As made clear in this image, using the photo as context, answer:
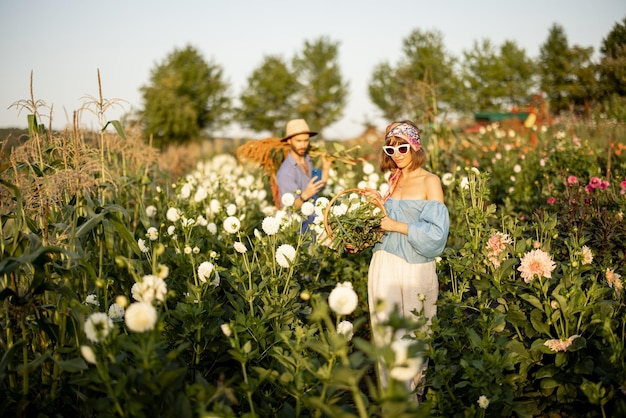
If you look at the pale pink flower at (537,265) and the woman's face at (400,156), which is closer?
the pale pink flower at (537,265)

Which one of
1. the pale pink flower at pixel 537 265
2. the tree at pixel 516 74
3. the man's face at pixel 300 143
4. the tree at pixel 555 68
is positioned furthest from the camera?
the tree at pixel 516 74

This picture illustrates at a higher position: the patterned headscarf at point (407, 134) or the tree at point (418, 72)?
the tree at point (418, 72)

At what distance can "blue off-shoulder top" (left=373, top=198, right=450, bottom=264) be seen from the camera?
304cm

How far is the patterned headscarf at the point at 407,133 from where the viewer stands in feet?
10.6

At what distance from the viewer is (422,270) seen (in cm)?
317

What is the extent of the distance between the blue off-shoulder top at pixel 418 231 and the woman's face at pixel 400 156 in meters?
0.23

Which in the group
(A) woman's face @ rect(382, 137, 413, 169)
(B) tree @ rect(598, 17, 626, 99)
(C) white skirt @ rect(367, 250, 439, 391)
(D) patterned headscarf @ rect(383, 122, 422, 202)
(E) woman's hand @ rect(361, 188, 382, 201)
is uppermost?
(B) tree @ rect(598, 17, 626, 99)

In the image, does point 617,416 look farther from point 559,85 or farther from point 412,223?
point 559,85

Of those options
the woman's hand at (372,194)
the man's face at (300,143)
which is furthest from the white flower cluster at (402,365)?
the man's face at (300,143)

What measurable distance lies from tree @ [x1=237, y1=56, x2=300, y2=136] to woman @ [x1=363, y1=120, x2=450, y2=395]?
139 ft

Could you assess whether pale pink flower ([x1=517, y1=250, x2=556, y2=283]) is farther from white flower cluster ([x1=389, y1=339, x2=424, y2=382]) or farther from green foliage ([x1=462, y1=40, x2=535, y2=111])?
green foliage ([x1=462, y1=40, x2=535, y2=111])

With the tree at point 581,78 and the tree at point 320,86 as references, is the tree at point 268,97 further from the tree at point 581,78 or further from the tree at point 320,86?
the tree at point 581,78

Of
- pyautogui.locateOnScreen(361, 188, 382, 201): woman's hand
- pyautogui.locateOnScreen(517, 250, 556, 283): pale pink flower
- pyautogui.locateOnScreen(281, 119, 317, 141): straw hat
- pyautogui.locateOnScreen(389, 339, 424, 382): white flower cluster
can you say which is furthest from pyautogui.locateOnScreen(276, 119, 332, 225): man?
pyautogui.locateOnScreen(389, 339, 424, 382): white flower cluster

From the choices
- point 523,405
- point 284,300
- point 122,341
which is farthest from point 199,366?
point 523,405
